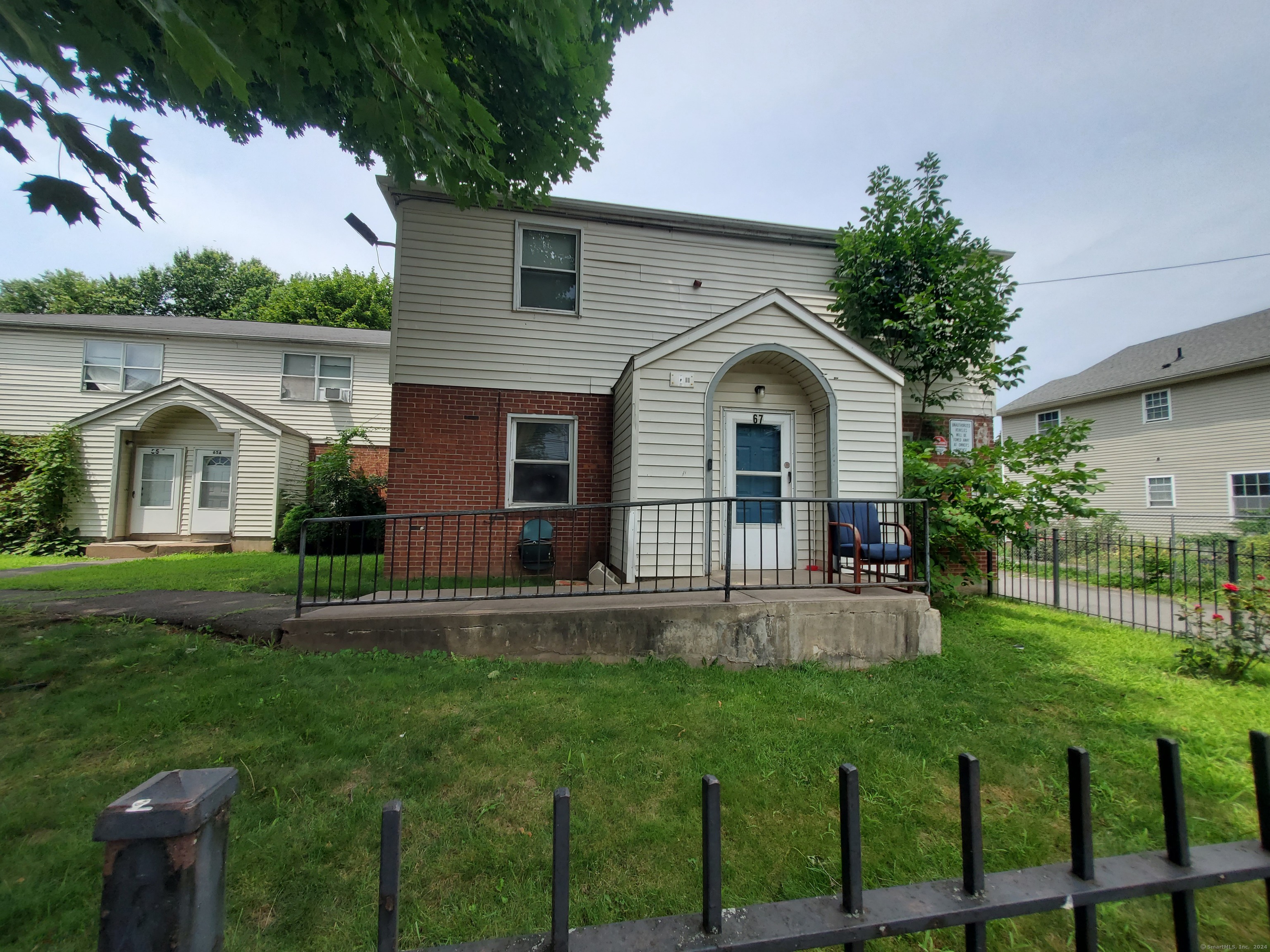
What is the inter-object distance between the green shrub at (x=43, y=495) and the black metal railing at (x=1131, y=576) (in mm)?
19779

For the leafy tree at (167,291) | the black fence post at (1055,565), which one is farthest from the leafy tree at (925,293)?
the leafy tree at (167,291)

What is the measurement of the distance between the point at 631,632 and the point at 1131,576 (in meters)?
8.32

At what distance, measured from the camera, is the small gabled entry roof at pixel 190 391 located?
1265cm

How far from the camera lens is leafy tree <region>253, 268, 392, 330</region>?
79.7 feet

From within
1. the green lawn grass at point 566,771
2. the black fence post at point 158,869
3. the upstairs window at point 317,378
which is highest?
the upstairs window at point 317,378

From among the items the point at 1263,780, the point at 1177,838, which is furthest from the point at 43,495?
the point at 1263,780

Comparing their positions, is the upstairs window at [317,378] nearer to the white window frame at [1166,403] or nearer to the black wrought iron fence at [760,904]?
the black wrought iron fence at [760,904]

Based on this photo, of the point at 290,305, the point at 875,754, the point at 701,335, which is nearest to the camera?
the point at 875,754

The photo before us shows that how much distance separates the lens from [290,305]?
2439 centimetres

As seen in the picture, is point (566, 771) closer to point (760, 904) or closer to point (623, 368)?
point (760, 904)

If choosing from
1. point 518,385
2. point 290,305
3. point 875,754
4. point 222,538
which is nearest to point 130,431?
point 222,538

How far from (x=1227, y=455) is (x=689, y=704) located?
2016 cm

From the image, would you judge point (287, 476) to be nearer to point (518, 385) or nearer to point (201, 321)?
point (201, 321)

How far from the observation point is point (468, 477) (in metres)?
7.66
